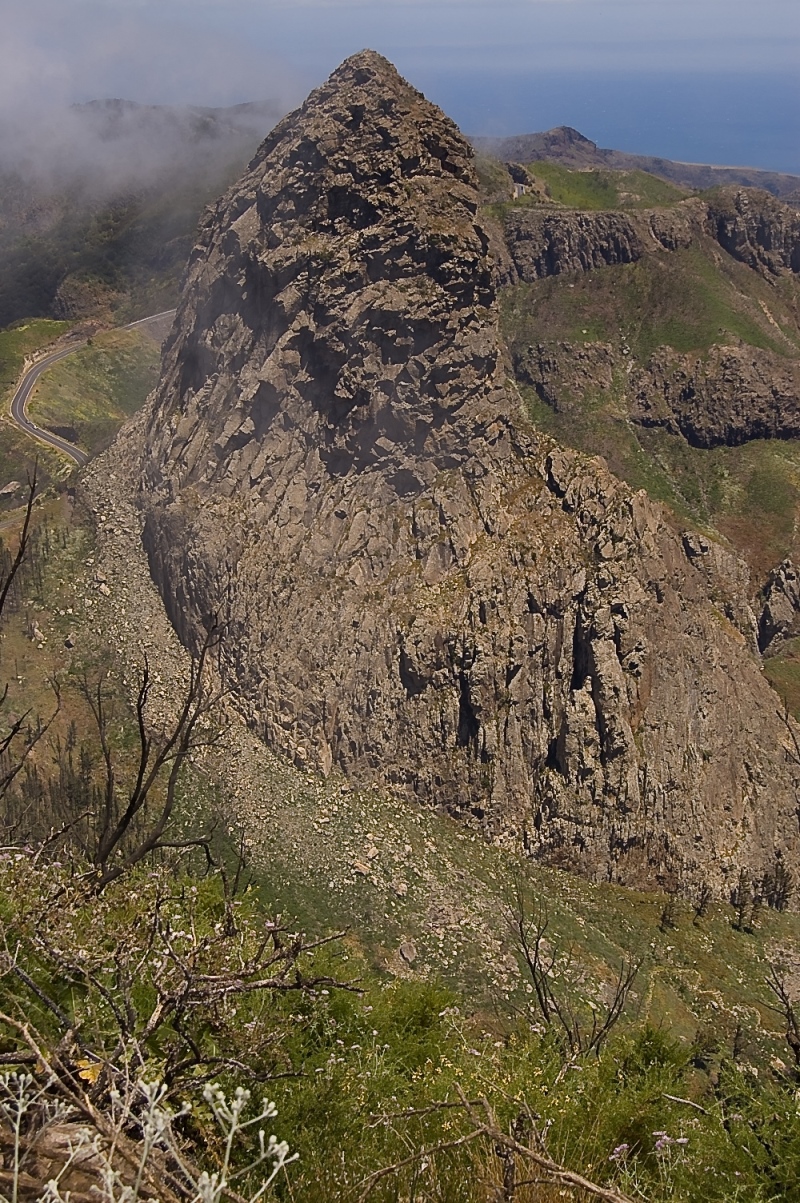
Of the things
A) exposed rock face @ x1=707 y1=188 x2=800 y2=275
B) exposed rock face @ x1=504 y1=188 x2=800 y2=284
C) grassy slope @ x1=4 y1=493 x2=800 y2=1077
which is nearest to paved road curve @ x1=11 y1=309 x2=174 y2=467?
grassy slope @ x1=4 y1=493 x2=800 y2=1077

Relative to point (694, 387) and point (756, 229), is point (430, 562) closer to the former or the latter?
point (694, 387)

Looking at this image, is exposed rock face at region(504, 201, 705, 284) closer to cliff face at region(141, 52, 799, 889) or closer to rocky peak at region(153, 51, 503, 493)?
rocky peak at region(153, 51, 503, 493)

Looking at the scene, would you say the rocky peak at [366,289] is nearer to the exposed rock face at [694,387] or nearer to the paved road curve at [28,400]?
the paved road curve at [28,400]

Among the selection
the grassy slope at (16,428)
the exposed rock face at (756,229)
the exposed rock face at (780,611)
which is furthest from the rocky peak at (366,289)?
the exposed rock face at (756,229)

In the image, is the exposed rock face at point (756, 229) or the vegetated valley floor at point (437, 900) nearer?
the vegetated valley floor at point (437, 900)

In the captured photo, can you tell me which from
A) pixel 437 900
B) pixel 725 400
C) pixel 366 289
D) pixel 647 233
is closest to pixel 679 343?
pixel 725 400

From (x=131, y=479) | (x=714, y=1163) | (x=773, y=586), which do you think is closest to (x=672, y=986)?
(x=714, y=1163)

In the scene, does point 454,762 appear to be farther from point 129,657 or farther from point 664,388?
point 664,388
